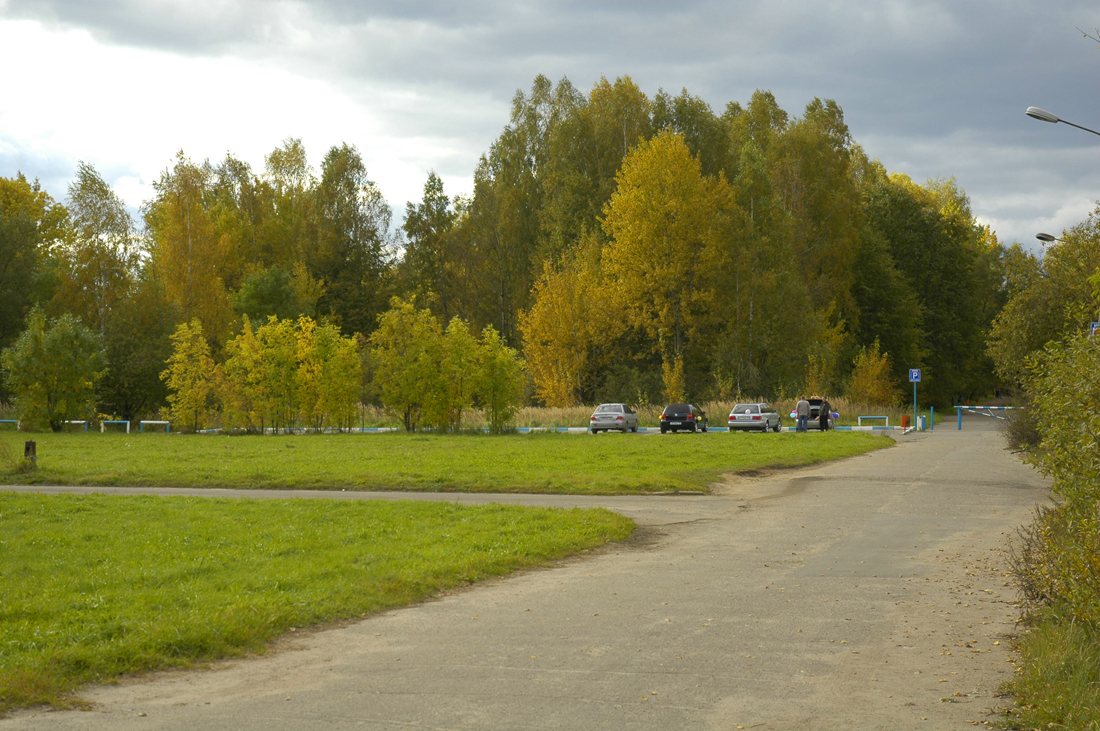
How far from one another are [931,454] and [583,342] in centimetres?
2767

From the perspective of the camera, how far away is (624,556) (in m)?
13.1

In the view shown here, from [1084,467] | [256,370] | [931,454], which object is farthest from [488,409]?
[1084,467]

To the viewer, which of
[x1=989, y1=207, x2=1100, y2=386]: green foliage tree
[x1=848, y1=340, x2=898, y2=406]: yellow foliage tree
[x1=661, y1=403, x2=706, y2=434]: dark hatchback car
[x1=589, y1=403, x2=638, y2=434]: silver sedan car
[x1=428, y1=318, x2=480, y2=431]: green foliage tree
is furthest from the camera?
[x1=848, y1=340, x2=898, y2=406]: yellow foliage tree

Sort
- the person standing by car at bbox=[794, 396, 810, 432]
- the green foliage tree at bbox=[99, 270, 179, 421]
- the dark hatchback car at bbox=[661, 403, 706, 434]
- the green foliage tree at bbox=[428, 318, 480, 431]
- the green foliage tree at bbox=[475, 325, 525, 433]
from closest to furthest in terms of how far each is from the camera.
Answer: the green foliage tree at bbox=[428, 318, 480, 431]
the green foliage tree at bbox=[475, 325, 525, 433]
the person standing by car at bbox=[794, 396, 810, 432]
the dark hatchback car at bbox=[661, 403, 706, 434]
the green foliage tree at bbox=[99, 270, 179, 421]

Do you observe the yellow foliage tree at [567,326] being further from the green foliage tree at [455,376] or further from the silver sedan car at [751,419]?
the green foliage tree at [455,376]

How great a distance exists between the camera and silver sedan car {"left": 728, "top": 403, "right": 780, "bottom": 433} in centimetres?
4469

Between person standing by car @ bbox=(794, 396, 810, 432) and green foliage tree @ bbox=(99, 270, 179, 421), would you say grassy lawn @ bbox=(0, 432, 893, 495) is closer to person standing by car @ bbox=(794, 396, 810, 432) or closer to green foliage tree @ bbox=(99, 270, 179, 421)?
person standing by car @ bbox=(794, 396, 810, 432)

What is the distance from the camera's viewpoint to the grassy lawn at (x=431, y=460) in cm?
2205

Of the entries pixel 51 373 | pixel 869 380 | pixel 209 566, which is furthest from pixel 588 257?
pixel 209 566

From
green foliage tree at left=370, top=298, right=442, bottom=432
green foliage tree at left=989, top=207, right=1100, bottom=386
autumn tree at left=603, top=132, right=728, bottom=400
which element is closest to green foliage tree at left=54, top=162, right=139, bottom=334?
green foliage tree at left=370, top=298, right=442, bottom=432

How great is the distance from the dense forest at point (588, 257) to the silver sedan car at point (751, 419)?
30.9ft

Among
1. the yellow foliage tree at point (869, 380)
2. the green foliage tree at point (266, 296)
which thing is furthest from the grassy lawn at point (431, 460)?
the green foliage tree at point (266, 296)

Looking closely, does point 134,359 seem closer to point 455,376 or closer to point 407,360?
point 407,360

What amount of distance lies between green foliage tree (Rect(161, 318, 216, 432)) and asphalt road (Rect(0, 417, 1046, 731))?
3595 centimetres
